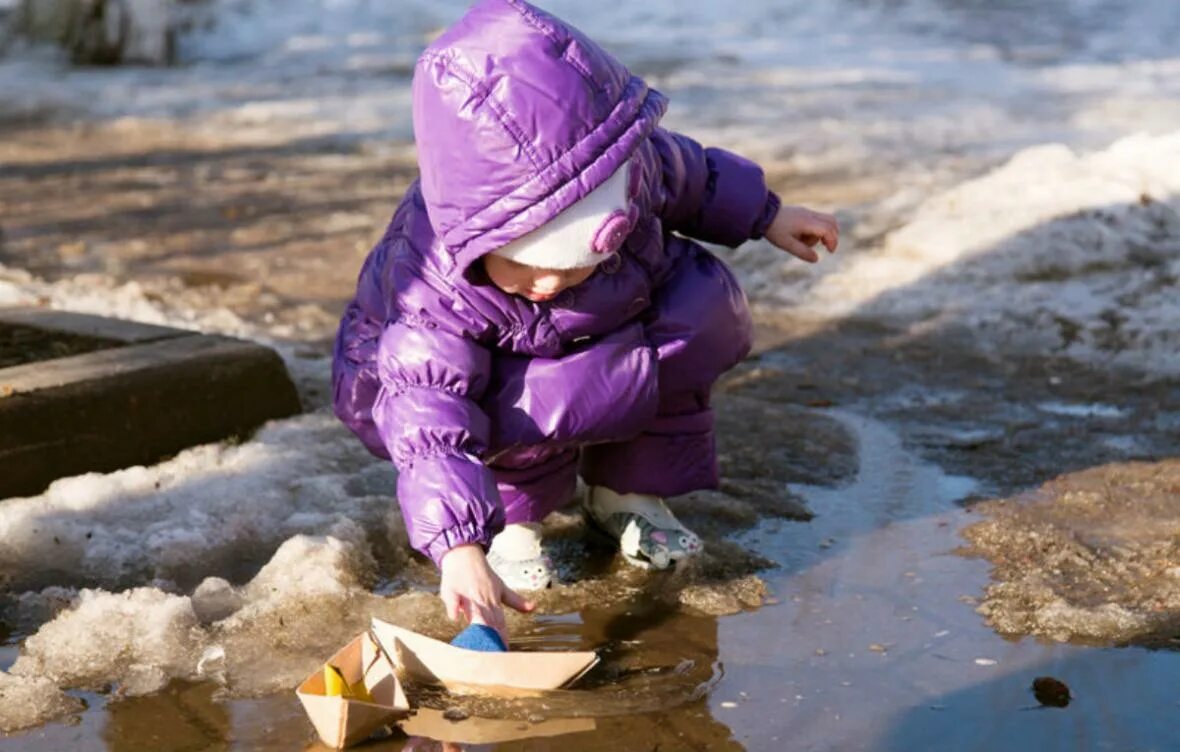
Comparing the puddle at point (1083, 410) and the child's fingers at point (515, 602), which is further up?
the child's fingers at point (515, 602)

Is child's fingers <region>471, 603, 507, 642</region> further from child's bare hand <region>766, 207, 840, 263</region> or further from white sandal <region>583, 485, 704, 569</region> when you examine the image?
child's bare hand <region>766, 207, 840, 263</region>

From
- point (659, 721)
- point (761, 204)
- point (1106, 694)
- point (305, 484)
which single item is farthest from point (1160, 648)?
point (305, 484)

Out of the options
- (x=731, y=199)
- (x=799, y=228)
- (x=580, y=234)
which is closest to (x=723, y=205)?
(x=731, y=199)

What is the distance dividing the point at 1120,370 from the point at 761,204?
5.53 ft

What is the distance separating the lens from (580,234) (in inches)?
106

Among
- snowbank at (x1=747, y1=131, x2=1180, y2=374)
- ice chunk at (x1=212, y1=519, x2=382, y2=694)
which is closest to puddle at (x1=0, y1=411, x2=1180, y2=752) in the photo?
ice chunk at (x1=212, y1=519, x2=382, y2=694)

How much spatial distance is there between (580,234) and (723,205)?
0.70 meters

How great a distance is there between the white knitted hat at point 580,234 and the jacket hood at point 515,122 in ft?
0.13

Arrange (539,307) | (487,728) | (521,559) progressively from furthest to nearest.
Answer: (521,559) < (539,307) < (487,728)

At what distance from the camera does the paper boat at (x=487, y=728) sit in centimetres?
257

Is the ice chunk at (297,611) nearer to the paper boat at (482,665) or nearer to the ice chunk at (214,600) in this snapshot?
the ice chunk at (214,600)

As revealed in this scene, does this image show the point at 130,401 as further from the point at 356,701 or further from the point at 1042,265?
the point at 1042,265

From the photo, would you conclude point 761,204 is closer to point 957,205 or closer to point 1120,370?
point 1120,370

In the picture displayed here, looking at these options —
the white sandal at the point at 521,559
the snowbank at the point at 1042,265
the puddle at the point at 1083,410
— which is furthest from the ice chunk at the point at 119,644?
the snowbank at the point at 1042,265
